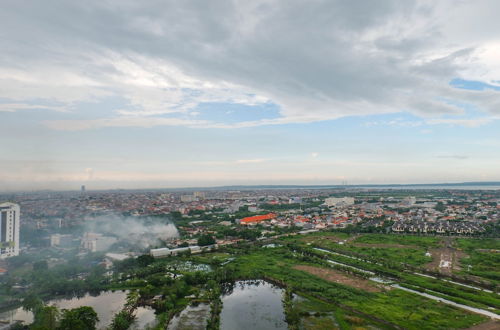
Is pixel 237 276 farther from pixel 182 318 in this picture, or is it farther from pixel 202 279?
pixel 182 318

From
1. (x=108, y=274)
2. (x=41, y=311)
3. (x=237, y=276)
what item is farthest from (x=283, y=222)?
(x=41, y=311)

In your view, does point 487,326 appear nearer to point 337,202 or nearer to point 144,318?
point 144,318

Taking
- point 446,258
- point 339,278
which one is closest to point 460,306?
point 339,278

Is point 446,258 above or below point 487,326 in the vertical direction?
above

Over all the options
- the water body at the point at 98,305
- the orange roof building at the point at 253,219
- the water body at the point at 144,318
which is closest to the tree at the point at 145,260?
the water body at the point at 98,305

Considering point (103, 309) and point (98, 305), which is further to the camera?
point (98, 305)

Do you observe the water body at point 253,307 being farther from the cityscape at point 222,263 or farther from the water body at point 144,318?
the water body at point 144,318

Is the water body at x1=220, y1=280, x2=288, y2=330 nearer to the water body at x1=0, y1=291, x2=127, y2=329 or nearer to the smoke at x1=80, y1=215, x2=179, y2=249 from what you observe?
the water body at x1=0, y1=291, x2=127, y2=329
